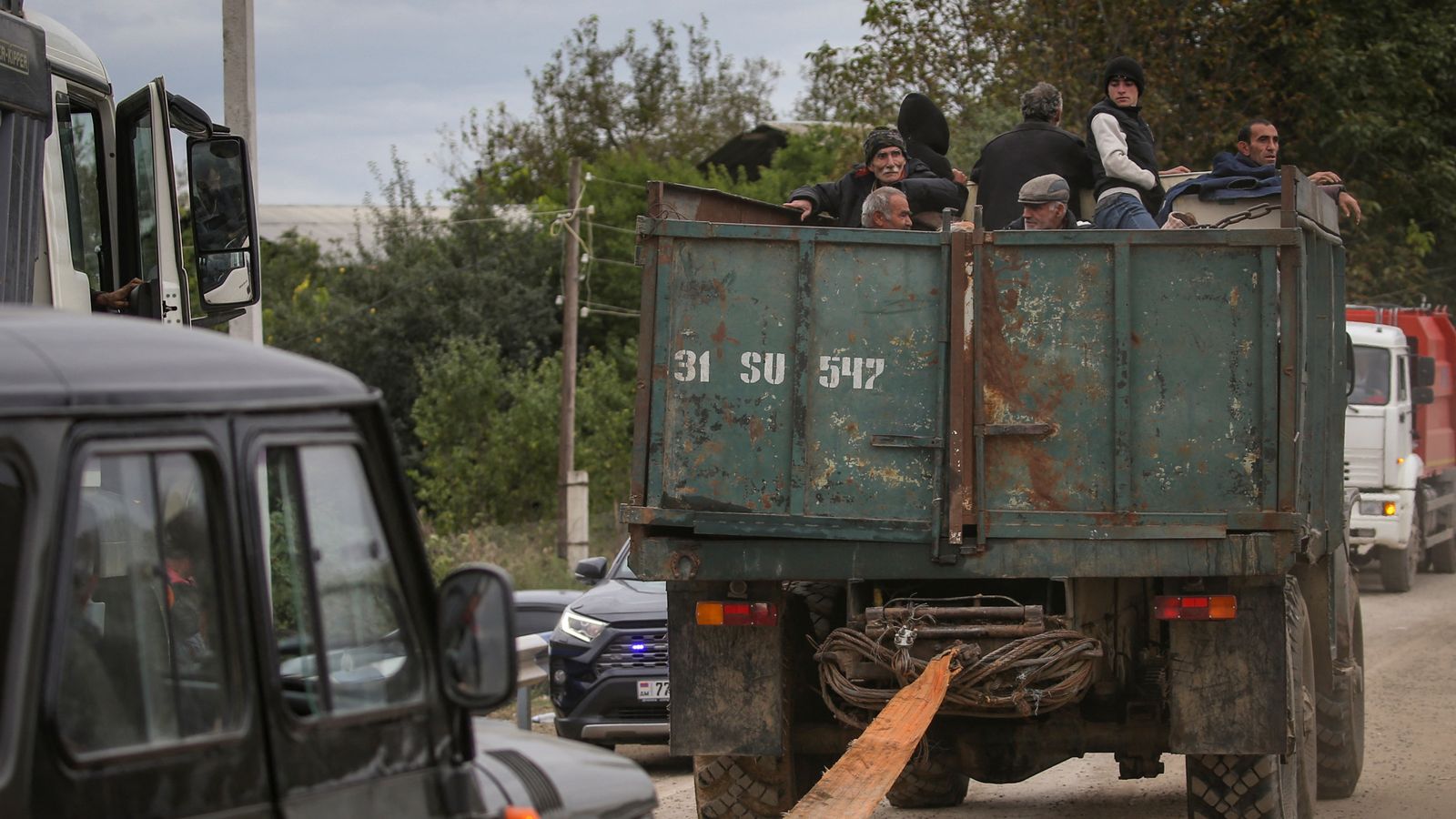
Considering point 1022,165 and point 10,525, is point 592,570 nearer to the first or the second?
point 1022,165

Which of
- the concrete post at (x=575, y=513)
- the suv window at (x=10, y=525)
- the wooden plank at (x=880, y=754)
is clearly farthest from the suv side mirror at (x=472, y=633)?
the concrete post at (x=575, y=513)

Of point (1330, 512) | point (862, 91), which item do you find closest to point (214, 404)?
point (1330, 512)

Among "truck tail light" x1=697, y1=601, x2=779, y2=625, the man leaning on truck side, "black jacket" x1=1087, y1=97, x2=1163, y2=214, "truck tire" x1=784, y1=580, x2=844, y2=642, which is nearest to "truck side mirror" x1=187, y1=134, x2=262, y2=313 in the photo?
"truck tail light" x1=697, y1=601, x2=779, y2=625

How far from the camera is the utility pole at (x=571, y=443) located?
25141 millimetres

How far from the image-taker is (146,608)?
2.82 m

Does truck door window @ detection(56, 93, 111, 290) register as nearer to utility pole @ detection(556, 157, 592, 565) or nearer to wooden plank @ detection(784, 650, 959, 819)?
wooden plank @ detection(784, 650, 959, 819)

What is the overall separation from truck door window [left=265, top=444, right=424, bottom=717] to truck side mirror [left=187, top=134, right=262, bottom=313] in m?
4.17

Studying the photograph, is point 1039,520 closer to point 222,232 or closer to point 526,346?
point 222,232

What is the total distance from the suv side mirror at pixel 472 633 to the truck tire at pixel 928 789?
5876mm

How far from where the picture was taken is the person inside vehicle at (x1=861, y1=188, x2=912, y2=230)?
7953mm

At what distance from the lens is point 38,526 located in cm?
259

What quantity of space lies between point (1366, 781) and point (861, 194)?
4.22 metres

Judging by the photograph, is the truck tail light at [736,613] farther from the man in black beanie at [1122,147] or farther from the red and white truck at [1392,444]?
the red and white truck at [1392,444]

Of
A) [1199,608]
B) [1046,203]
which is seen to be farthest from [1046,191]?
[1199,608]
